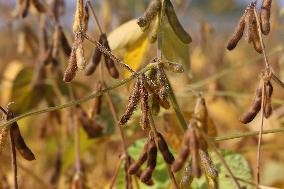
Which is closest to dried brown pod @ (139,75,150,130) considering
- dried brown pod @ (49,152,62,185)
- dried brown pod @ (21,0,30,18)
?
dried brown pod @ (21,0,30,18)

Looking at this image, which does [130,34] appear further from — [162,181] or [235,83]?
[235,83]

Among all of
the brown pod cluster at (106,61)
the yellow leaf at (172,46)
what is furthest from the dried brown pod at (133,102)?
the yellow leaf at (172,46)

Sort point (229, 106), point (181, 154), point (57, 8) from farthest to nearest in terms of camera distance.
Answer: point (229, 106), point (57, 8), point (181, 154)

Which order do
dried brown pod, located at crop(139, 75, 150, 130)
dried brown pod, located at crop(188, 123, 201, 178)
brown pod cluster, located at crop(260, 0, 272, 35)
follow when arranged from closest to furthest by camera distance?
dried brown pod, located at crop(188, 123, 201, 178) < dried brown pod, located at crop(139, 75, 150, 130) < brown pod cluster, located at crop(260, 0, 272, 35)

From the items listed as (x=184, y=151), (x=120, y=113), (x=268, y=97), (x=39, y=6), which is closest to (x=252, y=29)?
(x=268, y=97)

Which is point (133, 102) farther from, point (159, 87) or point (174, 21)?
point (174, 21)

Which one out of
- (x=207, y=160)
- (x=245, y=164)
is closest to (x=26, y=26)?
(x=245, y=164)

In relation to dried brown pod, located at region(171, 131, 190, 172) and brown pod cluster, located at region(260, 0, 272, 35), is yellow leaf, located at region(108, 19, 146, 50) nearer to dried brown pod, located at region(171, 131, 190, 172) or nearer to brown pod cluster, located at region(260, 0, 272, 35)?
brown pod cluster, located at region(260, 0, 272, 35)
